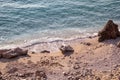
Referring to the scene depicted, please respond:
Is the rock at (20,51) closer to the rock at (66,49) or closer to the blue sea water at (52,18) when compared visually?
the rock at (66,49)

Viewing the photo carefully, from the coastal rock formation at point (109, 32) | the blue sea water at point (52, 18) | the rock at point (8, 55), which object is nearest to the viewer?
the rock at point (8, 55)

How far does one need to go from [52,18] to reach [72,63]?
711cm

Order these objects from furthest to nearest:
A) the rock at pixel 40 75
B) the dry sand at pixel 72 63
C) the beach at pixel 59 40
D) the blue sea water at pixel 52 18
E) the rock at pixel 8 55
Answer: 1. the blue sea water at pixel 52 18
2. the rock at pixel 8 55
3. the beach at pixel 59 40
4. the dry sand at pixel 72 63
5. the rock at pixel 40 75

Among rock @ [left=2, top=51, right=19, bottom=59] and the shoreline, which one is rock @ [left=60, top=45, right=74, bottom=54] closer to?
the shoreline

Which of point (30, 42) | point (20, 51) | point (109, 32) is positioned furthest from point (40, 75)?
point (109, 32)

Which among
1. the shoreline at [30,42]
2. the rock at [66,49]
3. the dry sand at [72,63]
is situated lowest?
the dry sand at [72,63]

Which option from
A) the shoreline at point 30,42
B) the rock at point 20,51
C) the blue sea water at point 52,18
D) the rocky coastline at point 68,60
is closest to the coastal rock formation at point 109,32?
the rocky coastline at point 68,60

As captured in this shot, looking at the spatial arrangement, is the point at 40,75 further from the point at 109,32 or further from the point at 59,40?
the point at 59,40

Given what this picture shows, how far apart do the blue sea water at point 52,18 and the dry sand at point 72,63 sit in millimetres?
1838

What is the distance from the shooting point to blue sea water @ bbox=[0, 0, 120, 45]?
19.9 m

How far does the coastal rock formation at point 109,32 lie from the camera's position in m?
17.4

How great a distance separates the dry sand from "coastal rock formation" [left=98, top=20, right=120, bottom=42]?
297 mm

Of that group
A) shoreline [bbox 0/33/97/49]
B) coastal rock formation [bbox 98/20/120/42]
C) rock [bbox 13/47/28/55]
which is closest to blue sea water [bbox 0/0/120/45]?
shoreline [bbox 0/33/97/49]

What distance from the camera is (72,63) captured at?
15.4 m
